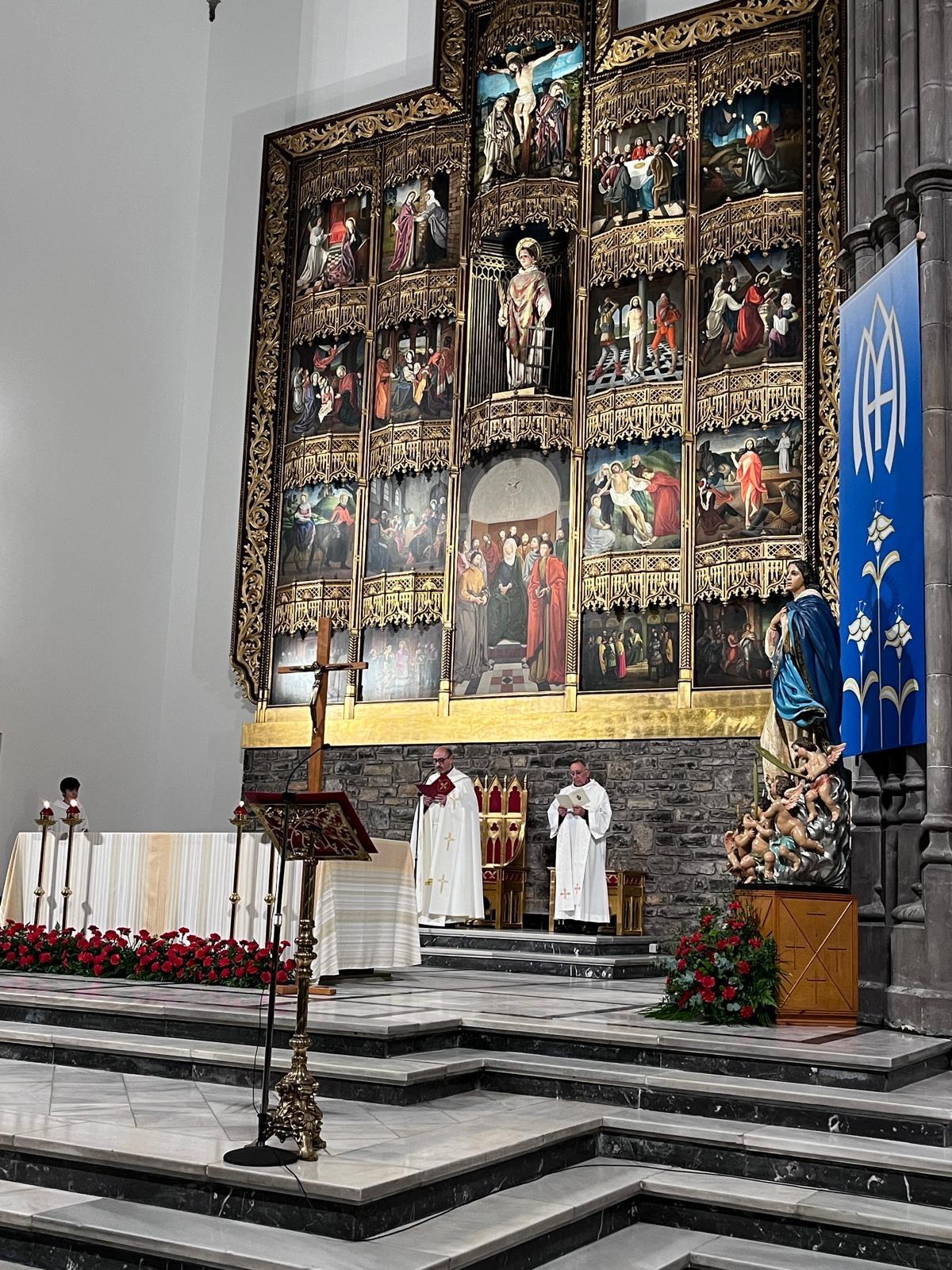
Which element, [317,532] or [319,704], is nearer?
[319,704]

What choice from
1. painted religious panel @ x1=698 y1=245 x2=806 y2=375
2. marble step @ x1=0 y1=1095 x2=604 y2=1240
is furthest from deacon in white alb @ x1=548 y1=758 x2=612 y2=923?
marble step @ x1=0 y1=1095 x2=604 y2=1240

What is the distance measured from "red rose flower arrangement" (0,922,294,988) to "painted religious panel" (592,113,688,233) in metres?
8.86

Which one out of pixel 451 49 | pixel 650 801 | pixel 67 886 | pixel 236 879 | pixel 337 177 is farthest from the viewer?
pixel 337 177

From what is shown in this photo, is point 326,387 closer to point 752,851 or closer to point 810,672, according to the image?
point 810,672

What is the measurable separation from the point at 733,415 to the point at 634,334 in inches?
58.9

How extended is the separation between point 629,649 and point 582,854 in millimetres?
2160

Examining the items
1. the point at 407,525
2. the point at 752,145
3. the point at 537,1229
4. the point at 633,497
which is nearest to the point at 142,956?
the point at 537,1229

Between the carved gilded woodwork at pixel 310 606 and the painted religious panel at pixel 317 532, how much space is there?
13 centimetres

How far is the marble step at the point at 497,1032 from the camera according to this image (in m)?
6.02

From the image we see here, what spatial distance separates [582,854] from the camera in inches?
473

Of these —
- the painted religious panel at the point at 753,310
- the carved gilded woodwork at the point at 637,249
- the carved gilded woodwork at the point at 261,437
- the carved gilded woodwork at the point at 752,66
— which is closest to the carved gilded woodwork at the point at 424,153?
the carved gilded woodwork at the point at 261,437

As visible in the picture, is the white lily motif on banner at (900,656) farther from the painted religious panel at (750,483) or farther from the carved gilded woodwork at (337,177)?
the carved gilded woodwork at (337,177)

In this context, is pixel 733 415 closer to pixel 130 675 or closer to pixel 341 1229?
pixel 130 675

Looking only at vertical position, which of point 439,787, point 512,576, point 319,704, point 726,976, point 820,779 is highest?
point 512,576
